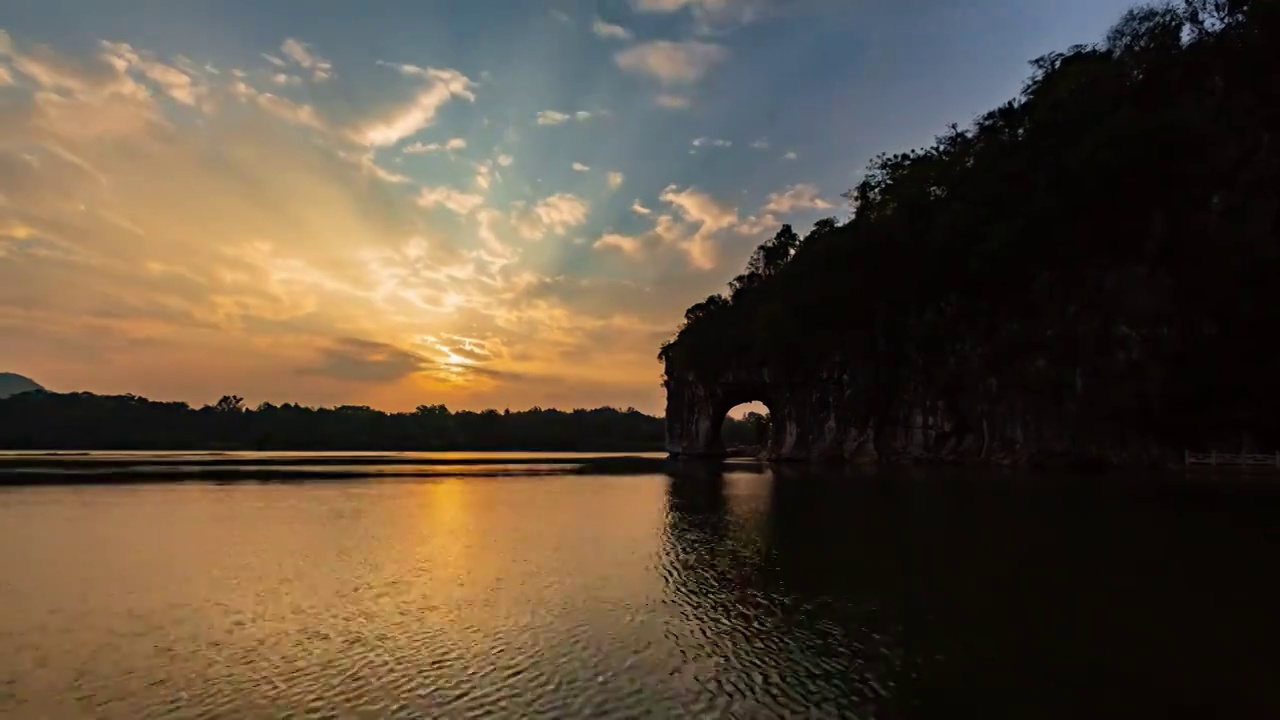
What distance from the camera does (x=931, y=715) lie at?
9.20m

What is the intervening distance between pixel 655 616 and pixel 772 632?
265 cm

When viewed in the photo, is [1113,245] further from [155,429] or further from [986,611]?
[155,429]

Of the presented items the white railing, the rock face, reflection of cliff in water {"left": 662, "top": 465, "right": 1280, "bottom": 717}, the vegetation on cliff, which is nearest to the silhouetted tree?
the rock face

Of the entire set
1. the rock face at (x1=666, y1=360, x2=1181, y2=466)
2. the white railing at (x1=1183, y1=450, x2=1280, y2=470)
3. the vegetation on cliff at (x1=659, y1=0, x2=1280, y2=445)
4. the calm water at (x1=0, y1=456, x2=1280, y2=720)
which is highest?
the vegetation on cliff at (x1=659, y1=0, x2=1280, y2=445)

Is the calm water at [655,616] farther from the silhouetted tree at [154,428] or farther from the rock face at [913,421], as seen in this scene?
the silhouetted tree at [154,428]

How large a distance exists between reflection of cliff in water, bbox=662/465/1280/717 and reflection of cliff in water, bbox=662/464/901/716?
Answer: 0.05m

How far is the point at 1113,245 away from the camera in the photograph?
2275 inches

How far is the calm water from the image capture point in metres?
10.0

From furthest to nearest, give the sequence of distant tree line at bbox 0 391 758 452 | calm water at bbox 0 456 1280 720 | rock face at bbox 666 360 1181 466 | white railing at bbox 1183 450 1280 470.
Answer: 1. distant tree line at bbox 0 391 758 452
2. rock face at bbox 666 360 1181 466
3. white railing at bbox 1183 450 1280 470
4. calm water at bbox 0 456 1280 720

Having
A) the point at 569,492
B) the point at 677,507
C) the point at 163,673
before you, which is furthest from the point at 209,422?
the point at 163,673

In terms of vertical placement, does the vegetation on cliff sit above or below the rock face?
above

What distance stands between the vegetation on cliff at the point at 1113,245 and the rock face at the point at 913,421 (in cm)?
112

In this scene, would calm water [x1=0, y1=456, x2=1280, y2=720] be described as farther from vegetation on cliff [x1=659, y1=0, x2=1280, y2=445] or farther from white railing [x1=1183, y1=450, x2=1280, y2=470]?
vegetation on cliff [x1=659, y1=0, x2=1280, y2=445]

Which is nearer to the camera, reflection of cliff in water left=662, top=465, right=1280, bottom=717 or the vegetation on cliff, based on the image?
reflection of cliff in water left=662, top=465, right=1280, bottom=717
